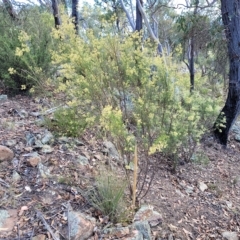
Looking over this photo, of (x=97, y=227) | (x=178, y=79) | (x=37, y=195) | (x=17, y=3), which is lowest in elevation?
(x=97, y=227)

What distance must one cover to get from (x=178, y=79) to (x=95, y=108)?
87 centimetres

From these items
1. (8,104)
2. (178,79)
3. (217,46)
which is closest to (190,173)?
(178,79)

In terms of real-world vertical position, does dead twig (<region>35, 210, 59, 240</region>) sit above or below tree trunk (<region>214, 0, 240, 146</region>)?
below

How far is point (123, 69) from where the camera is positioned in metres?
2.68

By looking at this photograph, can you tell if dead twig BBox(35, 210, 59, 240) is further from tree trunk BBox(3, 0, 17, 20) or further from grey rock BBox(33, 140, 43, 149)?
tree trunk BBox(3, 0, 17, 20)

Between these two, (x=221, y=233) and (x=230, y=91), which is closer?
(x=221, y=233)

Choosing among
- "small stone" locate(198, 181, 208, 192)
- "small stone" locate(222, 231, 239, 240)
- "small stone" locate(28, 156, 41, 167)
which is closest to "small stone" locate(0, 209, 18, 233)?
"small stone" locate(28, 156, 41, 167)

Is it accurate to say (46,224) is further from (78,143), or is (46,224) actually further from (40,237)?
(78,143)

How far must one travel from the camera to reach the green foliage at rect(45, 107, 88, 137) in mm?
3021

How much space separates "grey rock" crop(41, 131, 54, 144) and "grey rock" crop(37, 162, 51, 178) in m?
0.41

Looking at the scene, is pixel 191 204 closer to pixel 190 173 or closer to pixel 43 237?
pixel 190 173

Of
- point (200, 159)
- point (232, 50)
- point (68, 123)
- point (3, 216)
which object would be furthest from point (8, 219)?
point (232, 50)

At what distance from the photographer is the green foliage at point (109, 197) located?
213 centimetres

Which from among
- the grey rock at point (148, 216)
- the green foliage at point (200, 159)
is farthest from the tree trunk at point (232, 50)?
the grey rock at point (148, 216)
